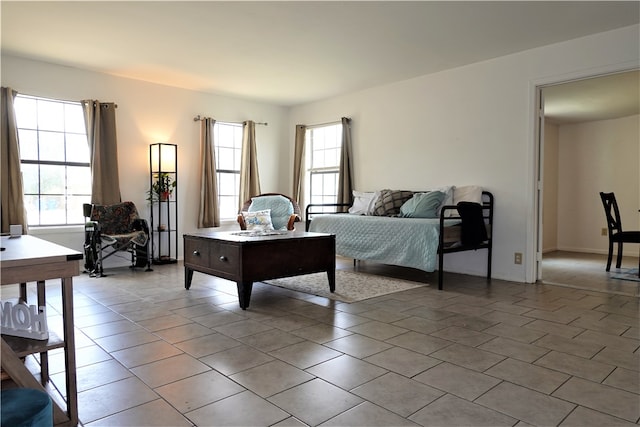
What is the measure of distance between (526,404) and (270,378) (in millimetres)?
1092

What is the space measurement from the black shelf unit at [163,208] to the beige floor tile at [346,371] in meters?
3.87

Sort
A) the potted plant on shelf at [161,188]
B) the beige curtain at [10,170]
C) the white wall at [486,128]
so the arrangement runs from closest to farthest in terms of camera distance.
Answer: the white wall at [486,128], the beige curtain at [10,170], the potted plant on shelf at [161,188]

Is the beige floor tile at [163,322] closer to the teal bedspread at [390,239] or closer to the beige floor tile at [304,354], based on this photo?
the beige floor tile at [304,354]

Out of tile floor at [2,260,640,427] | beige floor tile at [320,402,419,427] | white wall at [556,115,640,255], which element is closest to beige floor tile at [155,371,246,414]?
tile floor at [2,260,640,427]

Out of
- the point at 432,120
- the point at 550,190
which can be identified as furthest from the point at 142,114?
the point at 550,190

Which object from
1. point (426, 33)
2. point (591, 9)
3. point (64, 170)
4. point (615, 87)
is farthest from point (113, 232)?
point (615, 87)

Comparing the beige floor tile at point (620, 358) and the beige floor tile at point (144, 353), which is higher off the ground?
the beige floor tile at point (144, 353)

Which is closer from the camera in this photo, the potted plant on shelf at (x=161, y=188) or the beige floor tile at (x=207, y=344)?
the beige floor tile at (x=207, y=344)

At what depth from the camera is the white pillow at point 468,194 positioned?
446 centimetres

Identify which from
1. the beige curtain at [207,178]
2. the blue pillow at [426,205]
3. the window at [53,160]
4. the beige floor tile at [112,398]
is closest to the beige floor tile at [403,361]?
the beige floor tile at [112,398]

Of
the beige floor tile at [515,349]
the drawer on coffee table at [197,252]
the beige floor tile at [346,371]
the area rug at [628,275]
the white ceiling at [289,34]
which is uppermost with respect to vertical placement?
the white ceiling at [289,34]

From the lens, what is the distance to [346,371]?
2.07 m

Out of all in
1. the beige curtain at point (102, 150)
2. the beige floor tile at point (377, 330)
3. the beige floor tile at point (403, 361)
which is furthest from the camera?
the beige curtain at point (102, 150)

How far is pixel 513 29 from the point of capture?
3.66 m
